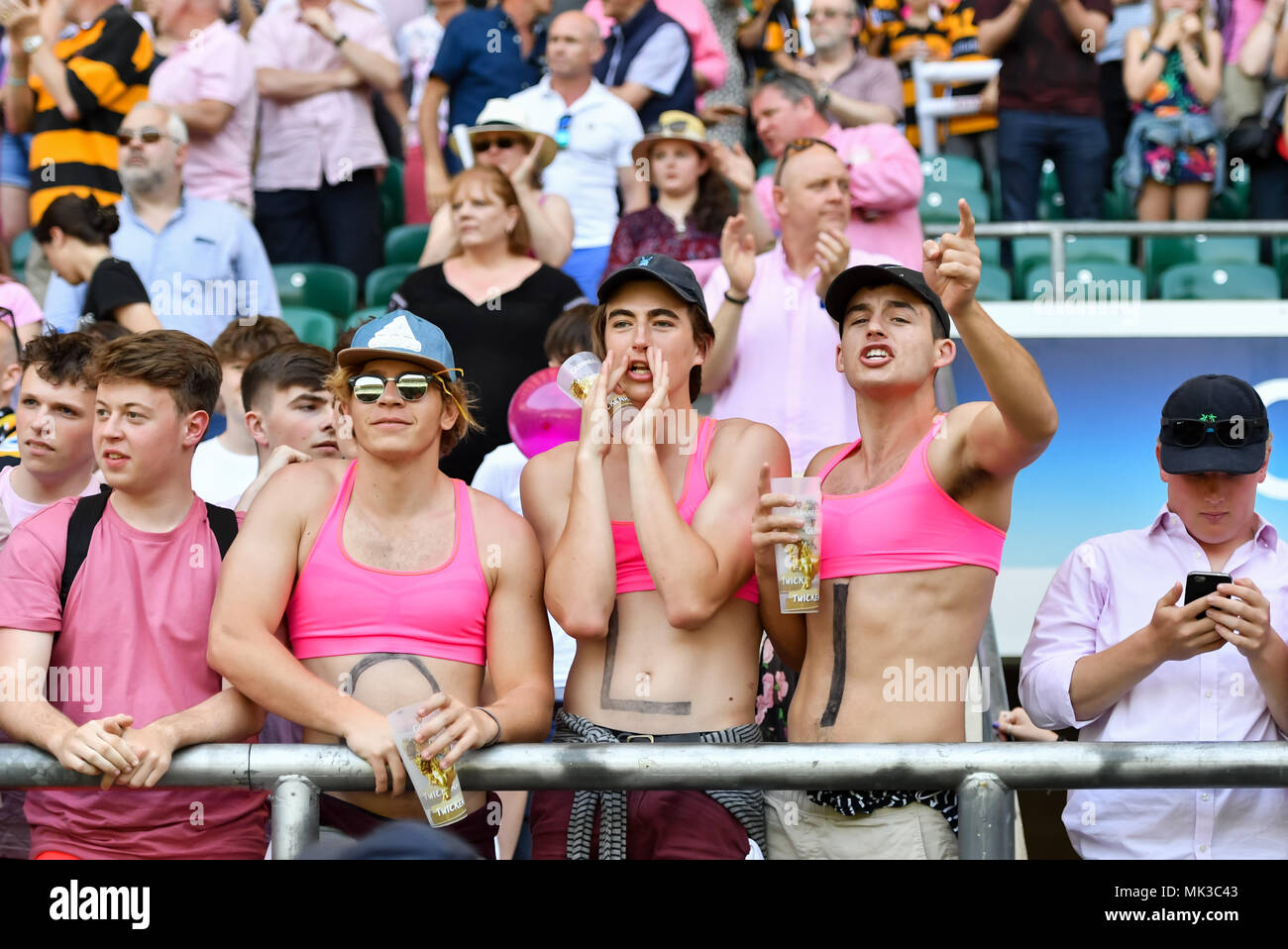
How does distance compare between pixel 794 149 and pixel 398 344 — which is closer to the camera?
pixel 398 344

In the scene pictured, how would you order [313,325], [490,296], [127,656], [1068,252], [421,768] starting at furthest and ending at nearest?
[1068,252], [313,325], [490,296], [127,656], [421,768]

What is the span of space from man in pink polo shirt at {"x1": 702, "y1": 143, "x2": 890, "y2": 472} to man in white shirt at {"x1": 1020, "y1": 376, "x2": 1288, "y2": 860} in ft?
4.29

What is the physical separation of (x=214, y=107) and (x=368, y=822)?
4.58m

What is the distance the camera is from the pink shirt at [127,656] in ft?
10.4

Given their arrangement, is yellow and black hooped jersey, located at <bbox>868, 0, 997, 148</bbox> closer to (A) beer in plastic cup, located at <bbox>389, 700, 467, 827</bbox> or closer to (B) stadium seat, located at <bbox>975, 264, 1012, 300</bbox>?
(B) stadium seat, located at <bbox>975, 264, 1012, 300</bbox>

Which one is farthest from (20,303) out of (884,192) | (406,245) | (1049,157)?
(1049,157)

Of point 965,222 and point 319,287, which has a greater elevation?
point 319,287

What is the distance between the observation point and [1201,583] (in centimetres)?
311

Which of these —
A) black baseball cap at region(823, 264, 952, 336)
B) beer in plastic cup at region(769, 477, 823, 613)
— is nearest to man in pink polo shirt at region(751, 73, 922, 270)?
black baseball cap at region(823, 264, 952, 336)

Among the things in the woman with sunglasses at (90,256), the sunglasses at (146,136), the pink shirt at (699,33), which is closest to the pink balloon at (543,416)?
the woman with sunglasses at (90,256)

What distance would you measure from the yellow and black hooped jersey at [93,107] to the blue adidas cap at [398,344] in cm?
377

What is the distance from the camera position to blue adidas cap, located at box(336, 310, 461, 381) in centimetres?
339

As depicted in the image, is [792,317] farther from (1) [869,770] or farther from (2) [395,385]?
(1) [869,770]
